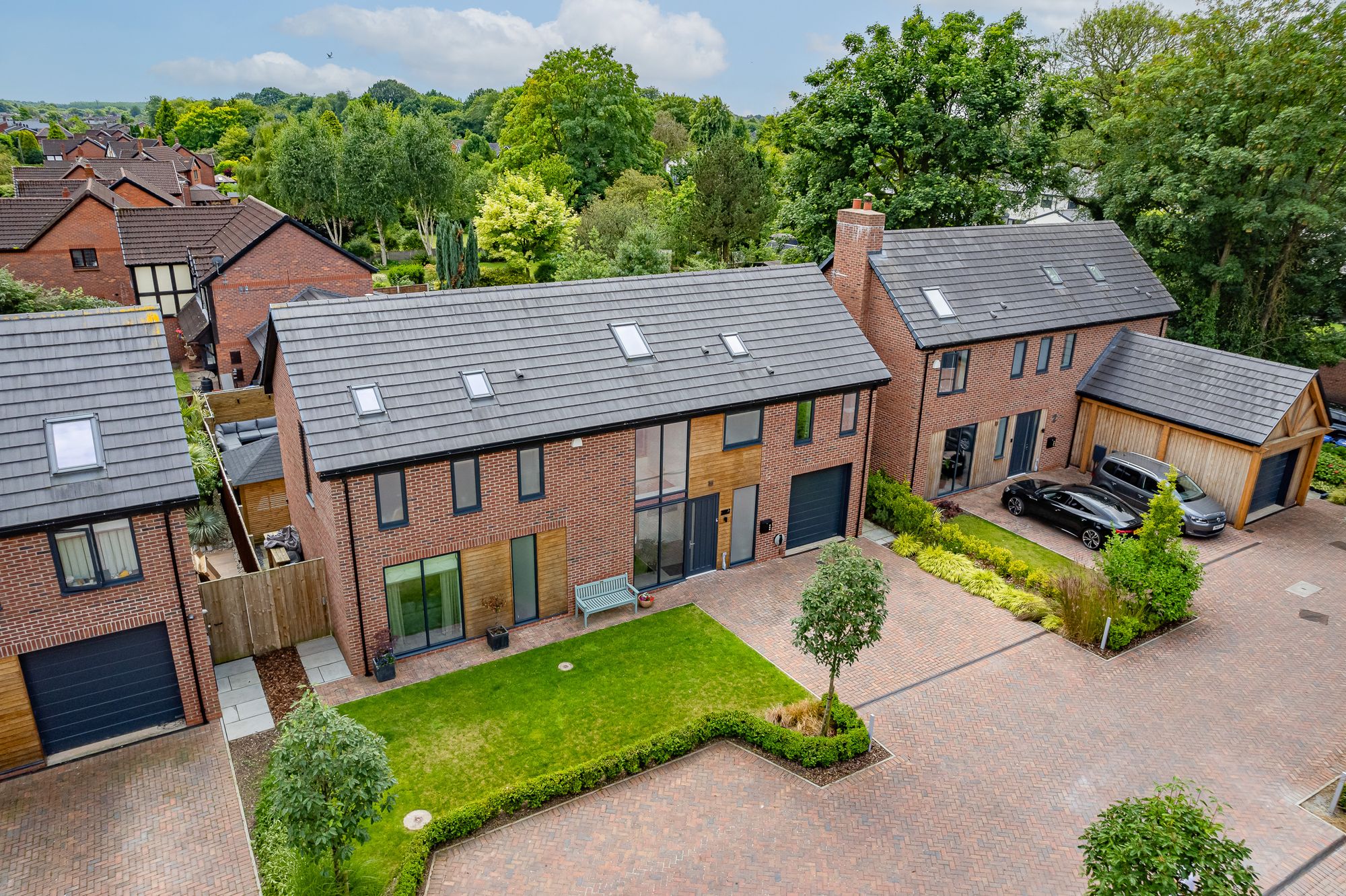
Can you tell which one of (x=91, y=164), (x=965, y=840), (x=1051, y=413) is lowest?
(x=965, y=840)

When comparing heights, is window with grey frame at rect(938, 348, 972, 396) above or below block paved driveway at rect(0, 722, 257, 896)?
above

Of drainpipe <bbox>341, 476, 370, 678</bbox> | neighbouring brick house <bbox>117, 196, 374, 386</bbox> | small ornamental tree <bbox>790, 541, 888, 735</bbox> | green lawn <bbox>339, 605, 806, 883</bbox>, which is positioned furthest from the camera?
neighbouring brick house <bbox>117, 196, 374, 386</bbox>

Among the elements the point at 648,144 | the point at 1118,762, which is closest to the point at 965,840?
the point at 1118,762

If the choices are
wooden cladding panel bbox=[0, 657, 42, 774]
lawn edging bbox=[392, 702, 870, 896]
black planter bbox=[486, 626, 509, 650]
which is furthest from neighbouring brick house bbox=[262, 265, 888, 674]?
wooden cladding panel bbox=[0, 657, 42, 774]

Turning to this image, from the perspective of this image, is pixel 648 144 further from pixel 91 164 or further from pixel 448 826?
pixel 448 826

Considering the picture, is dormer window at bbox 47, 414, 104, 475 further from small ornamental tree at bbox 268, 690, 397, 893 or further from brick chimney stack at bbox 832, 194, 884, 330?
brick chimney stack at bbox 832, 194, 884, 330

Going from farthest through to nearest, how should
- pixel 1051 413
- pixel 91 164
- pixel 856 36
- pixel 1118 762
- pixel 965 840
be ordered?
pixel 91 164
pixel 856 36
pixel 1051 413
pixel 1118 762
pixel 965 840
